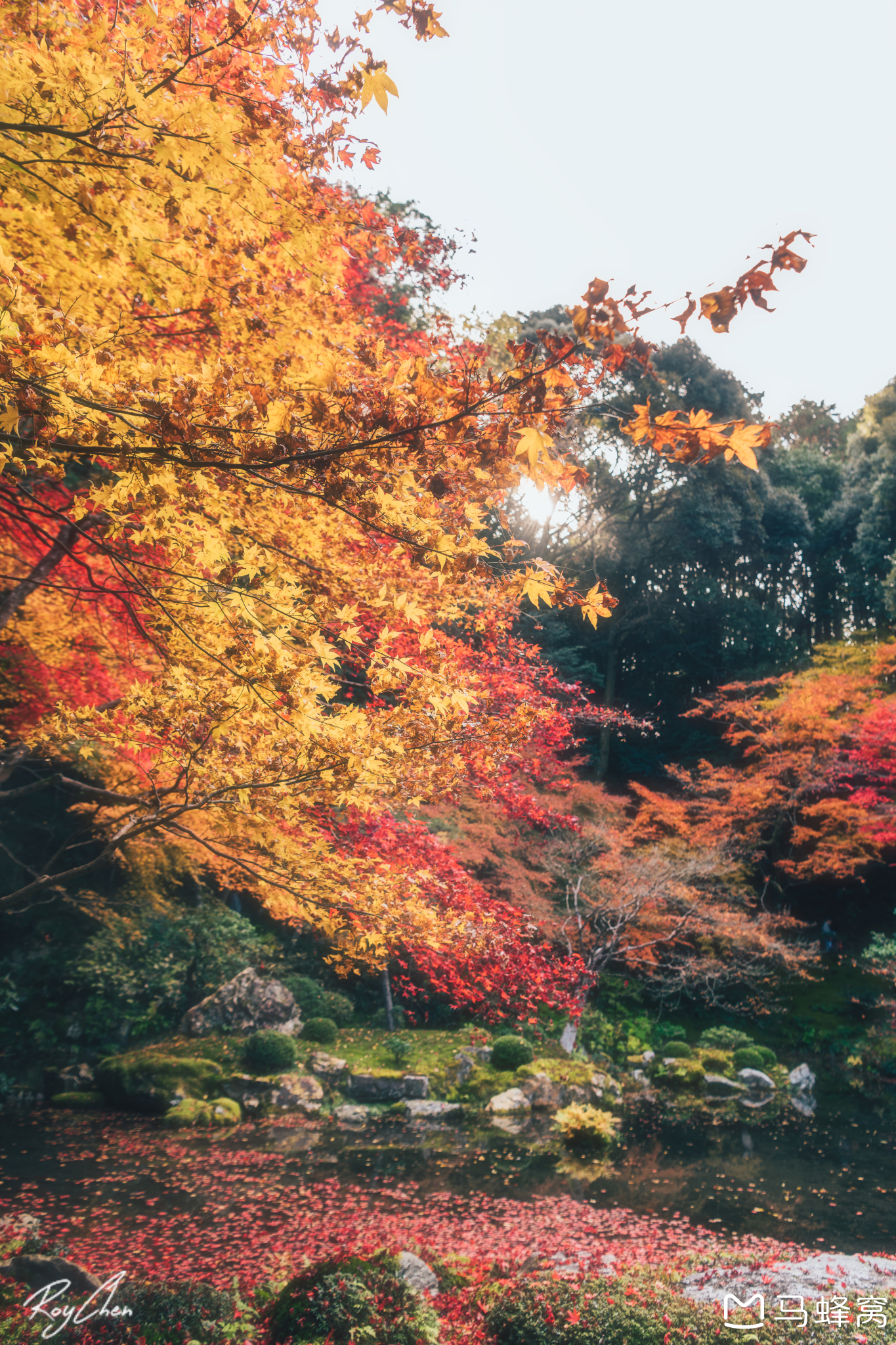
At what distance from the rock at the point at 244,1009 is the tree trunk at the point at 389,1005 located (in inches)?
62.7

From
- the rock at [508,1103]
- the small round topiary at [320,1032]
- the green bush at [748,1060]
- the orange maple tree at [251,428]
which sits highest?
the orange maple tree at [251,428]

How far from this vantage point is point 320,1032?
11430 mm

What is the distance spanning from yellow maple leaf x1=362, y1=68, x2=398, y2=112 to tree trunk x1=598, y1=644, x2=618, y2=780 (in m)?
15.5

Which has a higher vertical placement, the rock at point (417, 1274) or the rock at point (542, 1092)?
the rock at point (417, 1274)

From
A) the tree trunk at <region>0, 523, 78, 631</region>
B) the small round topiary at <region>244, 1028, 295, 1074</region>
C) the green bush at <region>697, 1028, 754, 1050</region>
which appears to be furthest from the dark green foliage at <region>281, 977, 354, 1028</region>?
the tree trunk at <region>0, 523, 78, 631</region>

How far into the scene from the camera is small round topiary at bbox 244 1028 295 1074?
399 inches

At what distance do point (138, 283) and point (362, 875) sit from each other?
10.0 feet

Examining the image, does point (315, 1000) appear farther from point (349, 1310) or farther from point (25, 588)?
point (25, 588)

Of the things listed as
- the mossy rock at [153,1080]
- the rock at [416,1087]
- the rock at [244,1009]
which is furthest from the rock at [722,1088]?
the mossy rock at [153,1080]

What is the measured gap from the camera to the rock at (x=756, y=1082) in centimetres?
1093

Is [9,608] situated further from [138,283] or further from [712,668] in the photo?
[712,668]

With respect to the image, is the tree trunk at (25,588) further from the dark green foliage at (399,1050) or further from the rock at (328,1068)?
the dark green foliage at (399,1050)

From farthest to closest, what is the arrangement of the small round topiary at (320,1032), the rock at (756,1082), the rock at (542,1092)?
the small round topiary at (320,1032), the rock at (756,1082), the rock at (542,1092)
